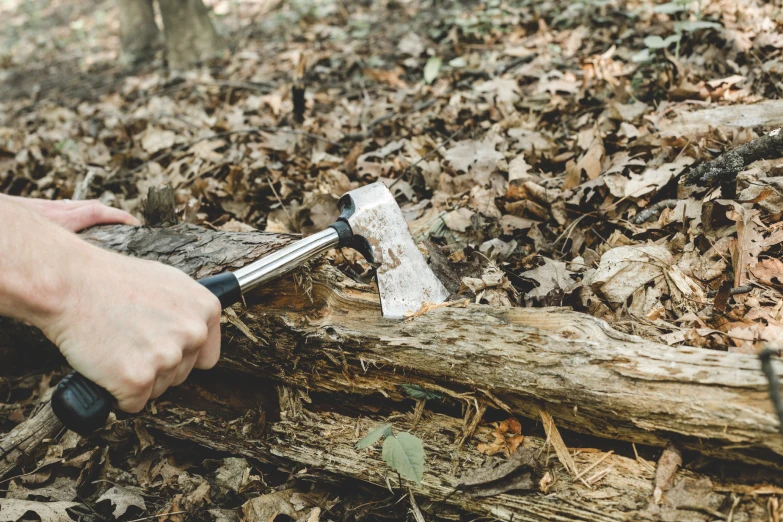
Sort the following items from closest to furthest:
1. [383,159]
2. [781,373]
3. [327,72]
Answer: [781,373]
[383,159]
[327,72]

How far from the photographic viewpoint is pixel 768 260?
7.09ft

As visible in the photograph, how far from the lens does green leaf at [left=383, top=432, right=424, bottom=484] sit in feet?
5.55

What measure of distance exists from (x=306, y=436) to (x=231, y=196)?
6.72ft

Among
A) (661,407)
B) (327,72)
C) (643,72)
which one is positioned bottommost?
(661,407)

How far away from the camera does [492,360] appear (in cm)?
184

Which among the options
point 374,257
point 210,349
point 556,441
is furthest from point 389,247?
point 556,441

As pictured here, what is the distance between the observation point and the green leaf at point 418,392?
203 centimetres

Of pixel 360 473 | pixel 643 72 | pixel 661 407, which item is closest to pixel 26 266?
pixel 360 473

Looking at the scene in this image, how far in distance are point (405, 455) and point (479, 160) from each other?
2.27 metres

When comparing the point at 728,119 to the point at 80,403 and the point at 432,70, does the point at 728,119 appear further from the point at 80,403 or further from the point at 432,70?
the point at 80,403

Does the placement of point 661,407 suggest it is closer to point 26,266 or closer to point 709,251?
point 709,251

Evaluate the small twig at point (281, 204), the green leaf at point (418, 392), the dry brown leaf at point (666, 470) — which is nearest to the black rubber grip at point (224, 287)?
the green leaf at point (418, 392)

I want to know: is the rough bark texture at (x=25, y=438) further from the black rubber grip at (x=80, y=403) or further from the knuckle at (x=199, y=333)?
the knuckle at (x=199, y=333)

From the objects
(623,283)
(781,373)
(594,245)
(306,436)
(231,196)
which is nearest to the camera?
(781,373)
